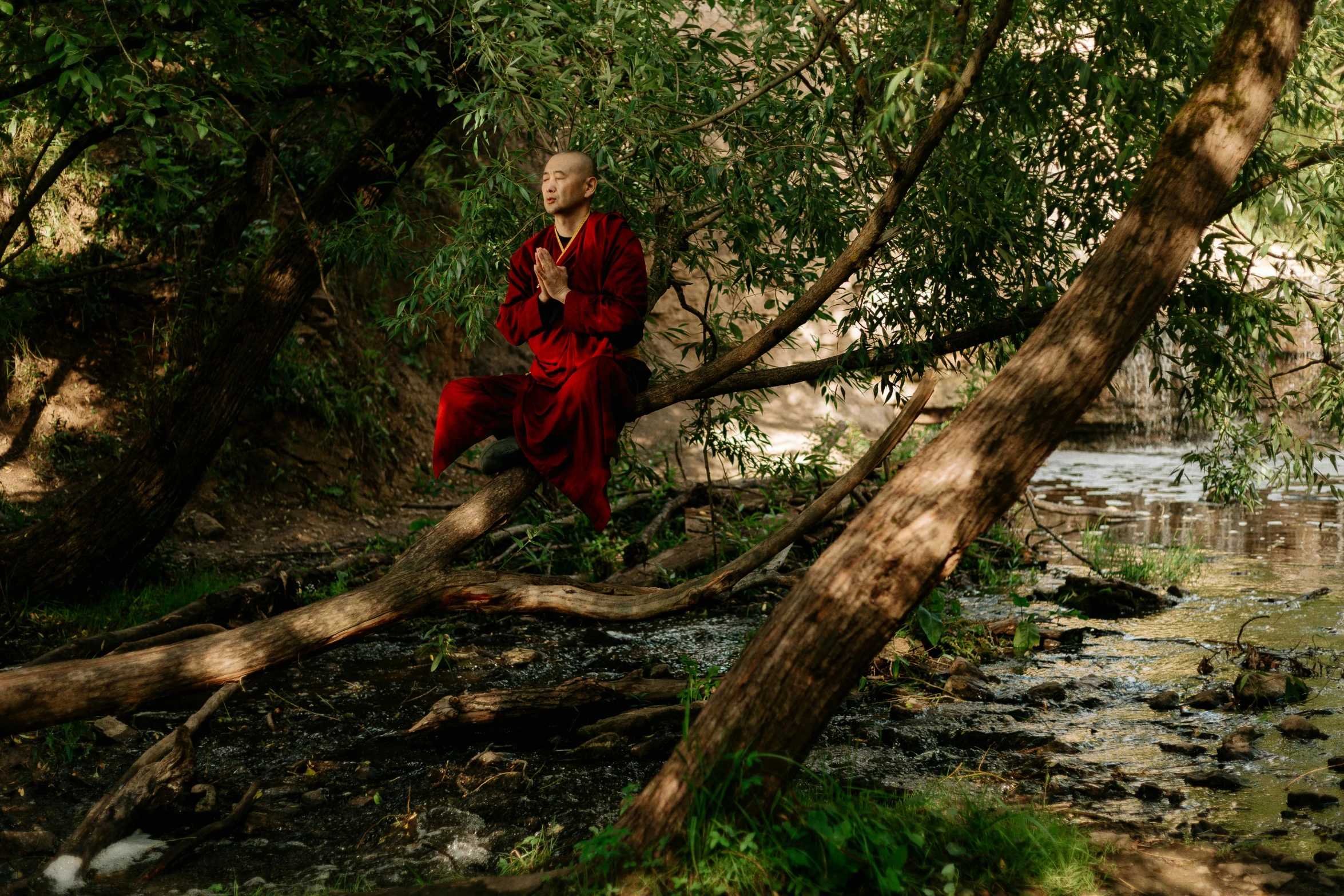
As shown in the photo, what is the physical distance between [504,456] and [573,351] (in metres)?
0.57

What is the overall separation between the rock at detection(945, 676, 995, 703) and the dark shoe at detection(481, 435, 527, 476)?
2.28 metres

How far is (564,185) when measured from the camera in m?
4.30

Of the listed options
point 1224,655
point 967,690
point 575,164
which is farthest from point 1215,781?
point 575,164

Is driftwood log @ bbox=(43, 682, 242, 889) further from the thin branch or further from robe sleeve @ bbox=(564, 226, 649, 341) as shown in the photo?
the thin branch

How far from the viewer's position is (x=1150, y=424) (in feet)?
51.8

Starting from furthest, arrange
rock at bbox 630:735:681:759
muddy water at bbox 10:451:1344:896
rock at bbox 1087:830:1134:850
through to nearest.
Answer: rock at bbox 630:735:681:759, muddy water at bbox 10:451:1344:896, rock at bbox 1087:830:1134:850

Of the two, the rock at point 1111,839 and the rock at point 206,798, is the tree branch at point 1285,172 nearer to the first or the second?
the rock at point 1111,839

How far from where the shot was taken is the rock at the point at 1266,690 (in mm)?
4371

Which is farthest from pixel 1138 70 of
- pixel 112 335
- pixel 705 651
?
pixel 112 335

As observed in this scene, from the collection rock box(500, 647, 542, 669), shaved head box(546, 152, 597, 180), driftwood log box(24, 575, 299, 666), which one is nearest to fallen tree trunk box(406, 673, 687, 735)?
rock box(500, 647, 542, 669)

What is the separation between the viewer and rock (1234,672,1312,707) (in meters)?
4.37

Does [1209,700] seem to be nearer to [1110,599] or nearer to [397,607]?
[1110,599]

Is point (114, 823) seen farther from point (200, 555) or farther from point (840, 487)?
point (200, 555)

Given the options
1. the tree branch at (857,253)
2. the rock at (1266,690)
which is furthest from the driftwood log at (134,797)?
the rock at (1266,690)
